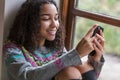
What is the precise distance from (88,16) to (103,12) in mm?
99

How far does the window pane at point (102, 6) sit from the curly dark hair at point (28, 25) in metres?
0.31

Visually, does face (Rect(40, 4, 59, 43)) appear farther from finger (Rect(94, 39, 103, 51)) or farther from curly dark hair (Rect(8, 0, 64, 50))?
finger (Rect(94, 39, 103, 51))

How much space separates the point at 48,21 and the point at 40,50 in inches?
7.0

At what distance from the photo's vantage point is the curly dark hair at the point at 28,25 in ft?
4.10

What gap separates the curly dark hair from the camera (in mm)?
1250

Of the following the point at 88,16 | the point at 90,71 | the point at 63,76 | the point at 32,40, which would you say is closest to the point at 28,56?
the point at 32,40

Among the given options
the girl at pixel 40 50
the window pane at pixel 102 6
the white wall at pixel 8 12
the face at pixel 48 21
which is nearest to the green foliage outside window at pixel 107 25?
the window pane at pixel 102 6

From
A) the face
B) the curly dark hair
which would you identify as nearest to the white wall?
the curly dark hair

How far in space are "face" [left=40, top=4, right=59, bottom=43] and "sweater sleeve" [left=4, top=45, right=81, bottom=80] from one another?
7.5 inches

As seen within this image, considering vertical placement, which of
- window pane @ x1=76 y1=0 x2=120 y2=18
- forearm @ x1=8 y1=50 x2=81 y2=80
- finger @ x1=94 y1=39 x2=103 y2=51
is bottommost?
forearm @ x1=8 y1=50 x2=81 y2=80

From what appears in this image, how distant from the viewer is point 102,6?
1.46m

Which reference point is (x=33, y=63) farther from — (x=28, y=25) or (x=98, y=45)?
(x=98, y=45)

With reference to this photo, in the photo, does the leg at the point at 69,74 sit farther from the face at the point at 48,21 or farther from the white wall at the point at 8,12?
the white wall at the point at 8,12

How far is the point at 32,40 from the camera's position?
1283mm
